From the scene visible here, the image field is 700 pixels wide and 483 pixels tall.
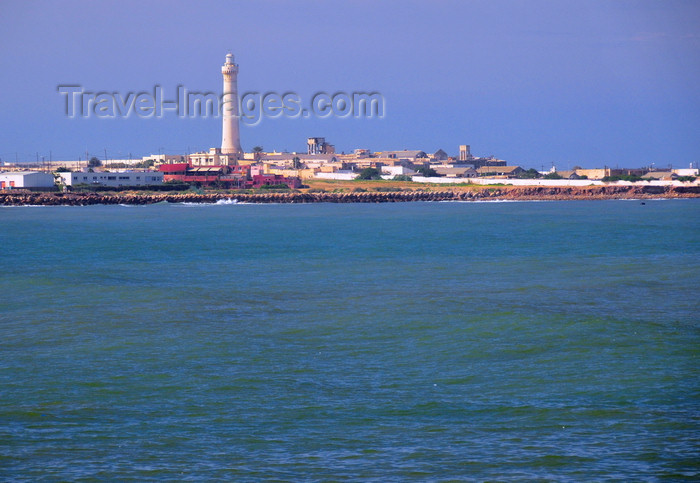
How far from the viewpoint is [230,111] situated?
347 ft

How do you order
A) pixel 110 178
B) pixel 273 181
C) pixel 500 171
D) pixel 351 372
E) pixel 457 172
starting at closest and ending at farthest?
1. pixel 351 372
2. pixel 110 178
3. pixel 273 181
4. pixel 457 172
5. pixel 500 171

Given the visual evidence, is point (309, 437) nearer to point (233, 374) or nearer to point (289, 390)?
point (289, 390)

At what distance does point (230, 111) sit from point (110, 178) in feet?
91.9

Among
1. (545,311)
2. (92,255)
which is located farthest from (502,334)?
(92,255)

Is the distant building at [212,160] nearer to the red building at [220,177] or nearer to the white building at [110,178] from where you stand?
the red building at [220,177]

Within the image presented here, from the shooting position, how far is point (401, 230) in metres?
40.7

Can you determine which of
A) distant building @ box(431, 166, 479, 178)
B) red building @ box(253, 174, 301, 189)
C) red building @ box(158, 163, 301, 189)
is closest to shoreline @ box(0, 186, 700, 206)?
red building @ box(158, 163, 301, 189)

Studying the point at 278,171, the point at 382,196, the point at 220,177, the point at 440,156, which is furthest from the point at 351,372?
the point at 440,156

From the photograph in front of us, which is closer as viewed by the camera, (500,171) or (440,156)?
(500,171)

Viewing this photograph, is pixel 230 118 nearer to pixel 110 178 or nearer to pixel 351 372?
pixel 110 178

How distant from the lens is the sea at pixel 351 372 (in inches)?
304

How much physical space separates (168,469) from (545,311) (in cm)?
930

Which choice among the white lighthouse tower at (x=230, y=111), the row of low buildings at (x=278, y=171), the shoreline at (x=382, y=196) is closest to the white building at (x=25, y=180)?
the row of low buildings at (x=278, y=171)

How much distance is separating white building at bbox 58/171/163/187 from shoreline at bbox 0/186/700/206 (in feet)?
11.5
